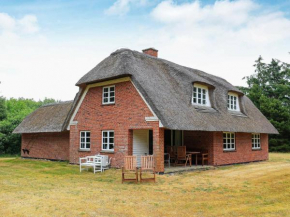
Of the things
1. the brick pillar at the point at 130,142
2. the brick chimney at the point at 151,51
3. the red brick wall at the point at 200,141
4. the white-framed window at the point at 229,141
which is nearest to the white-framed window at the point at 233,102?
the white-framed window at the point at 229,141

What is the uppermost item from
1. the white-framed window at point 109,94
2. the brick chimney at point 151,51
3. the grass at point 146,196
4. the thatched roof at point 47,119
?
the brick chimney at point 151,51

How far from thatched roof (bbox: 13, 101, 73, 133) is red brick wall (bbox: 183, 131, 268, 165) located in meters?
9.00

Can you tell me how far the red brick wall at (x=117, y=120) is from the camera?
15500mm

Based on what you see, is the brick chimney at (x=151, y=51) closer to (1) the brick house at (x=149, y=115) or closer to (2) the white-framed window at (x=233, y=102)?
(1) the brick house at (x=149, y=115)

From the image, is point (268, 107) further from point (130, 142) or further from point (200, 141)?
point (130, 142)

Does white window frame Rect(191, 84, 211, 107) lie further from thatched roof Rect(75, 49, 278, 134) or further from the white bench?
the white bench

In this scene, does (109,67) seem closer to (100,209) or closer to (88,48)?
(88,48)

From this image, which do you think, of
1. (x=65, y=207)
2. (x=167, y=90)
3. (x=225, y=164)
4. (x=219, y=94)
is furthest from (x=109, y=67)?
(x=65, y=207)

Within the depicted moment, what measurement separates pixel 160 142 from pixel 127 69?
166 inches

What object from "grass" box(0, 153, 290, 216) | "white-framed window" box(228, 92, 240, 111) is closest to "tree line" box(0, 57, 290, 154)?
"white-framed window" box(228, 92, 240, 111)

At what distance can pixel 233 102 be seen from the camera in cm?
2192

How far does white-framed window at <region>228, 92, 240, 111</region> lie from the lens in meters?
21.4

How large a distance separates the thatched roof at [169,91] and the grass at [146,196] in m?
2.99

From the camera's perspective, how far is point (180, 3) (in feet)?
46.9
